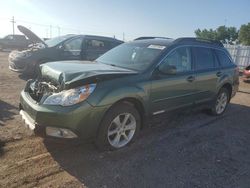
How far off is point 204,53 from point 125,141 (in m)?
2.76

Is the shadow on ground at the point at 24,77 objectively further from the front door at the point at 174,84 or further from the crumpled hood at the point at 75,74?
the front door at the point at 174,84

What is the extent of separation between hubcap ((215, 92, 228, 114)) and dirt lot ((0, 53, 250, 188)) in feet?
3.75

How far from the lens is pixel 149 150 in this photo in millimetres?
4457

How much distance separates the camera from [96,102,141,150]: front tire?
403 centimetres

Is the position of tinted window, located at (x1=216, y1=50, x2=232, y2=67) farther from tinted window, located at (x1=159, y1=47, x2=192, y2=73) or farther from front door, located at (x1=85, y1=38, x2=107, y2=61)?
front door, located at (x1=85, y1=38, x2=107, y2=61)

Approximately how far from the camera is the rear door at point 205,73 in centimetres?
571

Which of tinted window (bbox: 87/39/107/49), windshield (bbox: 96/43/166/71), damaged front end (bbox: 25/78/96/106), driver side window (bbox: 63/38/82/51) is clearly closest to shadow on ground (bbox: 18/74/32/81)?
driver side window (bbox: 63/38/82/51)

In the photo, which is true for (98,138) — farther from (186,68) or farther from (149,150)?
(186,68)

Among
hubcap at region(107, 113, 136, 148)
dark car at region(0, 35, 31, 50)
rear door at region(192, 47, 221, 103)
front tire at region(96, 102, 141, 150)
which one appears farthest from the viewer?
dark car at region(0, 35, 31, 50)

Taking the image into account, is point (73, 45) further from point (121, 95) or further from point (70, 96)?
point (70, 96)

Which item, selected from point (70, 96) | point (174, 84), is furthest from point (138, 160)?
point (174, 84)

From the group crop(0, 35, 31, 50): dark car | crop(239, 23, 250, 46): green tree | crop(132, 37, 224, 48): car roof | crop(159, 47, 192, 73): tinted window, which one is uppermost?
crop(239, 23, 250, 46): green tree

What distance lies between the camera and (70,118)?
11.9ft

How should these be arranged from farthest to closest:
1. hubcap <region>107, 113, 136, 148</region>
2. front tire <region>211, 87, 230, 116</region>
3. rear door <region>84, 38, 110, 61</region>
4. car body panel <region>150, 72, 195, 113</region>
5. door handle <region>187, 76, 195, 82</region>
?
1. rear door <region>84, 38, 110, 61</region>
2. front tire <region>211, 87, 230, 116</region>
3. door handle <region>187, 76, 195, 82</region>
4. car body panel <region>150, 72, 195, 113</region>
5. hubcap <region>107, 113, 136, 148</region>
